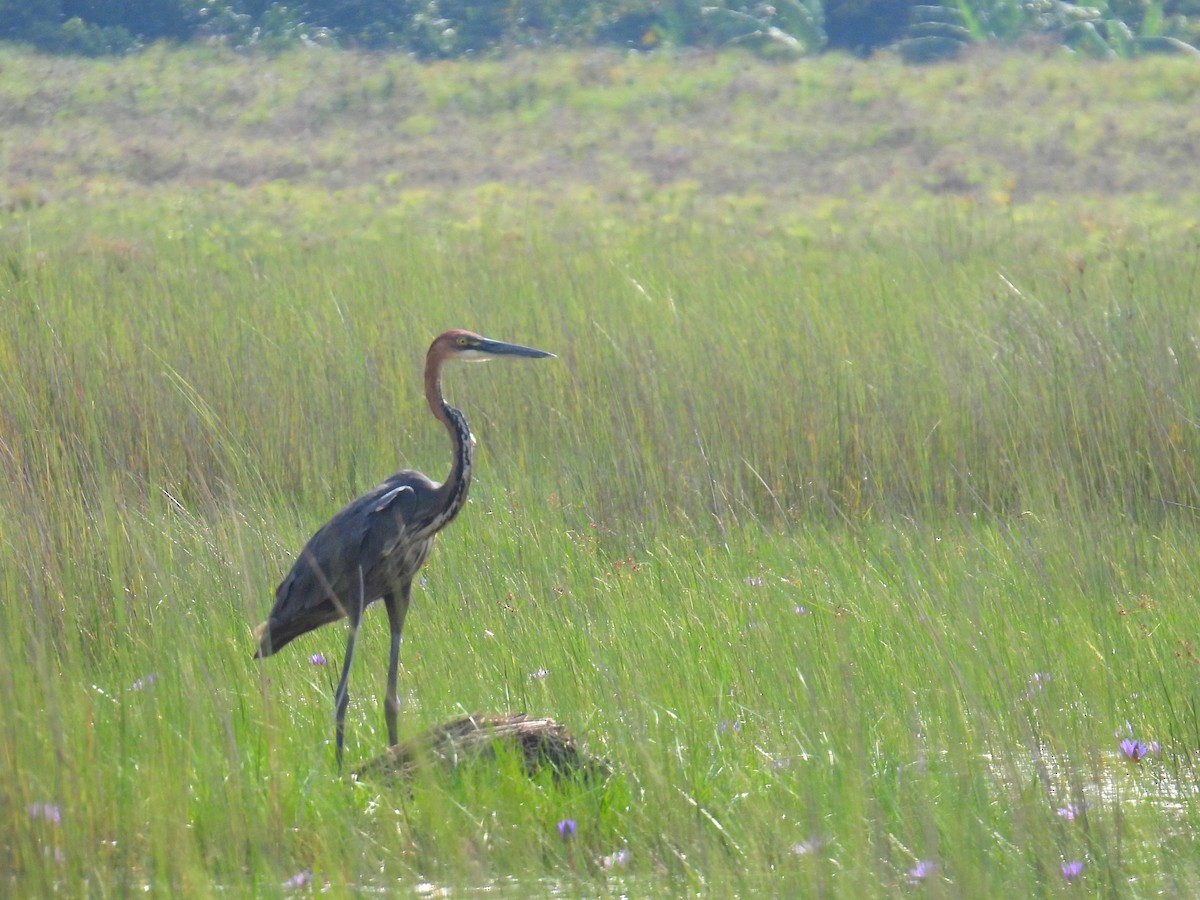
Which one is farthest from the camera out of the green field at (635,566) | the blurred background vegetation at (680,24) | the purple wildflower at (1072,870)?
the blurred background vegetation at (680,24)

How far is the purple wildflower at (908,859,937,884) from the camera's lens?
206 centimetres

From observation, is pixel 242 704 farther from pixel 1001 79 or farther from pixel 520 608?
pixel 1001 79

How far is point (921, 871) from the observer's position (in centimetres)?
232

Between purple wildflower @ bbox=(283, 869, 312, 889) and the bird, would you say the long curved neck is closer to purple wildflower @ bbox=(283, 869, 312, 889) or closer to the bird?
the bird

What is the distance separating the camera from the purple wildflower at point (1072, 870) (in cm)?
233

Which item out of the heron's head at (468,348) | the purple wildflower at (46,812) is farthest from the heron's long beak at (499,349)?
the purple wildflower at (46,812)

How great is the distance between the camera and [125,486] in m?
5.17

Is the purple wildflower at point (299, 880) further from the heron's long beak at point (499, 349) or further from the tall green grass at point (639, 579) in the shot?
the heron's long beak at point (499, 349)

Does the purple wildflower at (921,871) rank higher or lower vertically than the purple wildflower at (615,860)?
higher

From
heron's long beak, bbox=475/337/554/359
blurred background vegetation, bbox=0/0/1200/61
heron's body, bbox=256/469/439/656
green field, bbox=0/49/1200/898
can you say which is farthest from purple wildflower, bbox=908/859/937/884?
blurred background vegetation, bbox=0/0/1200/61

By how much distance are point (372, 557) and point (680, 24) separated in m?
27.3

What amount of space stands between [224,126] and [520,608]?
69.8 feet

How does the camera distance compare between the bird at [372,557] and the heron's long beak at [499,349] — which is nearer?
the bird at [372,557]

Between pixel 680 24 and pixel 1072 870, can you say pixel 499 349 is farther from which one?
pixel 680 24
